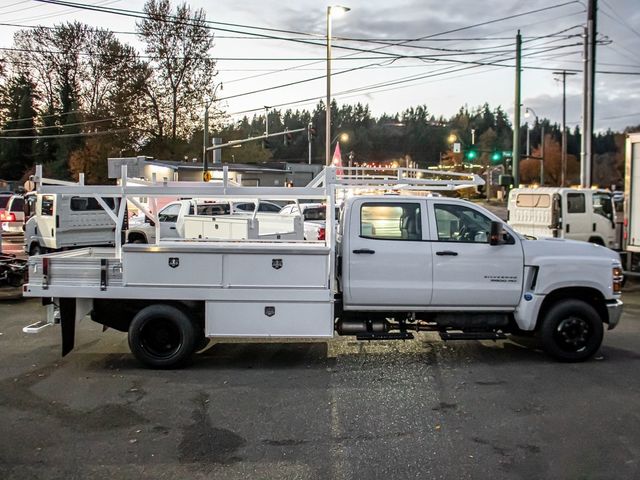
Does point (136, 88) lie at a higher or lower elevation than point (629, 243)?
higher

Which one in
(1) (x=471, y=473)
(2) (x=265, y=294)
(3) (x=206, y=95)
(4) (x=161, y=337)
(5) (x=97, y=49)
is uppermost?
(5) (x=97, y=49)

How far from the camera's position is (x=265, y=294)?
6723mm

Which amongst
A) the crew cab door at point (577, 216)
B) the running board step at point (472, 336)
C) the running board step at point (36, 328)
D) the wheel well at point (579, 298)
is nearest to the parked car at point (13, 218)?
the running board step at point (36, 328)

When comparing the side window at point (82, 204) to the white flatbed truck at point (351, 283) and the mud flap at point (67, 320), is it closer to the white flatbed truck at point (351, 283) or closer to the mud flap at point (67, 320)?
the mud flap at point (67, 320)

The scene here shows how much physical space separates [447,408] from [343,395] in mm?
1023

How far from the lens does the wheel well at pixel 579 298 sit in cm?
720

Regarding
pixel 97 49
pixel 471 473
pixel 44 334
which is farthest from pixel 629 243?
pixel 97 49

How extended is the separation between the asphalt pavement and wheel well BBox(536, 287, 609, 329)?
1.92 ft

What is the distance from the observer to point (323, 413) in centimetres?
551

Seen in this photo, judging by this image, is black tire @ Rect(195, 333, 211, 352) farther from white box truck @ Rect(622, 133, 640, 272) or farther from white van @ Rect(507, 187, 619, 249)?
white box truck @ Rect(622, 133, 640, 272)

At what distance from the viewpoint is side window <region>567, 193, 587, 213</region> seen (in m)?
14.2

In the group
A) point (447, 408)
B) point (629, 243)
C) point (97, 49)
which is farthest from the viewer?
point (97, 49)

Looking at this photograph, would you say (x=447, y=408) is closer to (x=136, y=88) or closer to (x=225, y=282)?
(x=225, y=282)

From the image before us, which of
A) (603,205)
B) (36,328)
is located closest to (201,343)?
(36,328)
